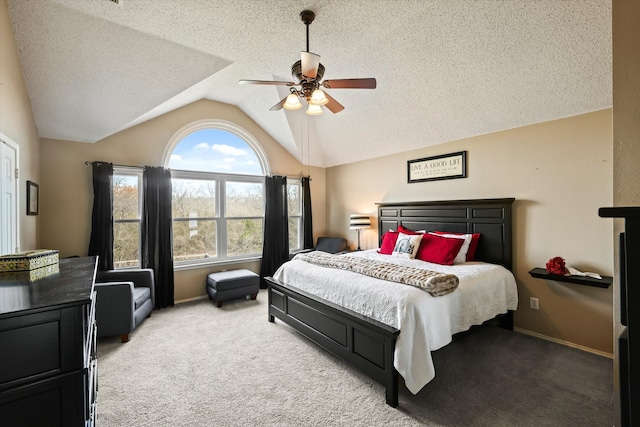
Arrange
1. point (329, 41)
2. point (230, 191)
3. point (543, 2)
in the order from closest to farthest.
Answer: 1. point (543, 2)
2. point (329, 41)
3. point (230, 191)

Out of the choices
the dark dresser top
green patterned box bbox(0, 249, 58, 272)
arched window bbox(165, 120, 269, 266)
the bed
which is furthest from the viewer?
arched window bbox(165, 120, 269, 266)

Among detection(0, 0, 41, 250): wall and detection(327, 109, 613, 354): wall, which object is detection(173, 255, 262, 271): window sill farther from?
detection(327, 109, 613, 354): wall

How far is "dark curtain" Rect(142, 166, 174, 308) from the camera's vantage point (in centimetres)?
412

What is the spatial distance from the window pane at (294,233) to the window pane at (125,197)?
2648 millimetres

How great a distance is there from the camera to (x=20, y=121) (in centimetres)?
275

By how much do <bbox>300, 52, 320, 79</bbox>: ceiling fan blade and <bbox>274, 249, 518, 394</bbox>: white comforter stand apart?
184 centimetres

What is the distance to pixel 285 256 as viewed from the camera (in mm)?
5387

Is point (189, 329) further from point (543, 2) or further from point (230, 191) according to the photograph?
point (543, 2)

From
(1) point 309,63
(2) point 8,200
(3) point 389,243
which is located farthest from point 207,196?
(1) point 309,63

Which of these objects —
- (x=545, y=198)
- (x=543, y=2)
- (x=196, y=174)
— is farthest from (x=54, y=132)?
(x=545, y=198)

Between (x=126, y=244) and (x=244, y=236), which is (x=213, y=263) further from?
(x=126, y=244)

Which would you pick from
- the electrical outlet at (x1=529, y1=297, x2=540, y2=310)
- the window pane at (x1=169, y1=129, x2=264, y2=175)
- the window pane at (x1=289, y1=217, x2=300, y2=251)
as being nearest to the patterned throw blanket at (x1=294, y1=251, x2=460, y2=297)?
the electrical outlet at (x1=529, y1=297, x2=540, y2=310)

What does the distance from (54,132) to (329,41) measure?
3477mm

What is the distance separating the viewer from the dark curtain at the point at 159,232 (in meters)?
4.12
